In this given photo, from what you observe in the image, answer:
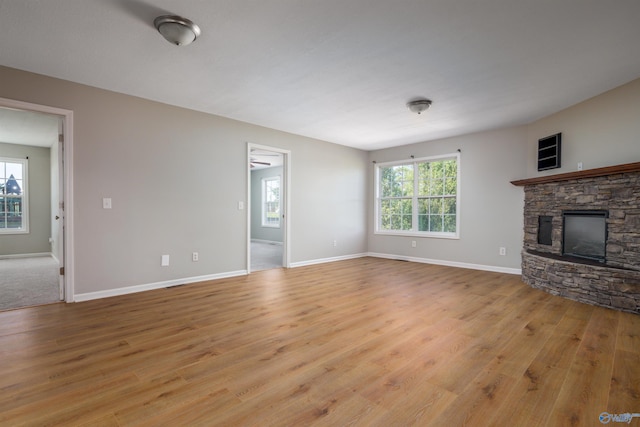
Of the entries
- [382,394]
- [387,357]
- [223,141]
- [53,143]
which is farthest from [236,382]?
[53,143]

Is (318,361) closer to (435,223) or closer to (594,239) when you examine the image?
(594,239)

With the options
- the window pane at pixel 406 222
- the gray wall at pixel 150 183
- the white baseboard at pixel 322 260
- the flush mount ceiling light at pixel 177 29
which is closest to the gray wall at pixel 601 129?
the window pane at pixel 406 222

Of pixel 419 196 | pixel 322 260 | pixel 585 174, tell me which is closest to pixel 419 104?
pixel 585 174

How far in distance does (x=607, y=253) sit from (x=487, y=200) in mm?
1994

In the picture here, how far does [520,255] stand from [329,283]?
10.4 ft

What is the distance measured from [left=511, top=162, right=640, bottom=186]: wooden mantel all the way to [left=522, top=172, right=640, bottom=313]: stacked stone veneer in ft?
0.30

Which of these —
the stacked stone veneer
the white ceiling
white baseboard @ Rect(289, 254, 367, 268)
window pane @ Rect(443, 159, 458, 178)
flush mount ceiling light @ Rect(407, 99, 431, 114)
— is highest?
the white ceiling

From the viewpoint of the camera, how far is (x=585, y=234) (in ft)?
12.9

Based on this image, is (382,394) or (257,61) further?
(257,61)

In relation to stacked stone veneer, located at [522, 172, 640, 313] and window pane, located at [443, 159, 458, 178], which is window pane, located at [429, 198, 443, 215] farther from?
stacked stone veneer, located at [522, 172, 640, 313]

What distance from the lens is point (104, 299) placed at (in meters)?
3.59

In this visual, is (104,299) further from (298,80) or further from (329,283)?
(298,80)

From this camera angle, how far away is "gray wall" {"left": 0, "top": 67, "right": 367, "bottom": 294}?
11.6 feet

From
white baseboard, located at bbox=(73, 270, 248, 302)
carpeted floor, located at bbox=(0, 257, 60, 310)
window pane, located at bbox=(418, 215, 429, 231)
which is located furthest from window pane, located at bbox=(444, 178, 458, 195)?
carpeted floor, located at bbox=(0, 257, 60, 310)
